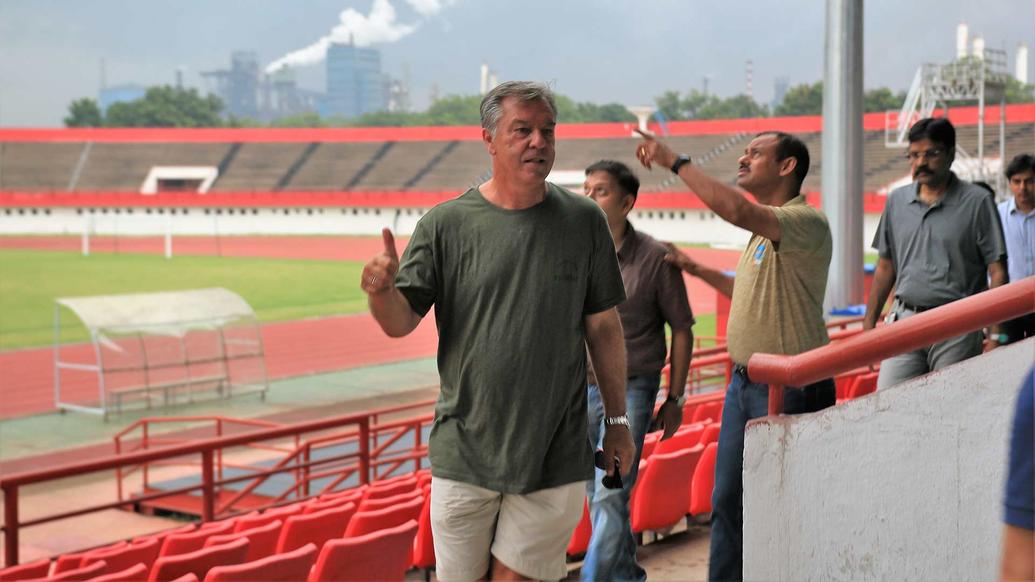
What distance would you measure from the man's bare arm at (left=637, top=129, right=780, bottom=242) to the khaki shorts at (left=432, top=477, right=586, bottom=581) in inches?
43.1

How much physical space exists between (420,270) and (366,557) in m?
1.75

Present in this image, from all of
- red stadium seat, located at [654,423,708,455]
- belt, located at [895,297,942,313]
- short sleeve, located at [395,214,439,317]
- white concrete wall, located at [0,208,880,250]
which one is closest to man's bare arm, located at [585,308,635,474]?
short sleeve, located at [395,214,439,317]

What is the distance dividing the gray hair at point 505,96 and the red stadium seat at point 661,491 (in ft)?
9.42

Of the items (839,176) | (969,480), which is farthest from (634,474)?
(839,176)

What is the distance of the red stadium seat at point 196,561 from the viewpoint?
3.98 m

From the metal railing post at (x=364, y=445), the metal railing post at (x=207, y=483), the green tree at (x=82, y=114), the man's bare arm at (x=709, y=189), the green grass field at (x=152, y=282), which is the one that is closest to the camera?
the man's bare arm at (x=709, y=189)

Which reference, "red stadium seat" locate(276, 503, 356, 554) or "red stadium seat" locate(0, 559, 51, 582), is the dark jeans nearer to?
"red stadium seat" locate(276, 503, 356, 554)

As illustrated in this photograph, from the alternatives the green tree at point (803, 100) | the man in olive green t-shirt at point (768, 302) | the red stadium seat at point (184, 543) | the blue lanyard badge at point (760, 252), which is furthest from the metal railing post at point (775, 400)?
the green tree at point (803, 100)

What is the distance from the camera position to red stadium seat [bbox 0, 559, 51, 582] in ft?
15.8

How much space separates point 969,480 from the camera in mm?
3043

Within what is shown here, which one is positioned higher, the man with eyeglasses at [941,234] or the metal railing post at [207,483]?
the man with eyeglasses at [941,234]

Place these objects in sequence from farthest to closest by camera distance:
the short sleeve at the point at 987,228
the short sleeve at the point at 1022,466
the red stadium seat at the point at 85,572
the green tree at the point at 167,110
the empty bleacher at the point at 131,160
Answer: the green tree at the point at 167,110
the empty bleacher at the point at 131,160
the short sleeve at the point at 987,228
the red stadium seat at the point at 85,572
the short sleeve at the point at 1022,466

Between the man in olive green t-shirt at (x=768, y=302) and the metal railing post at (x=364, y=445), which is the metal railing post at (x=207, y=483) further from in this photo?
the man in olive green t-shirt at (x=768, y=302)

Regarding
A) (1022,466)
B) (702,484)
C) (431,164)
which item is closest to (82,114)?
(431,164)
